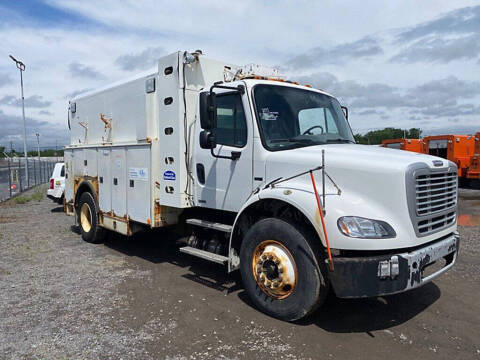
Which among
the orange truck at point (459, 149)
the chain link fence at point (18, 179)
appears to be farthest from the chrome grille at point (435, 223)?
the chain link fence at point (18, 179)

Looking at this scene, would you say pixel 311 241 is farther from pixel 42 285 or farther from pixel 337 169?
pixel 42 285

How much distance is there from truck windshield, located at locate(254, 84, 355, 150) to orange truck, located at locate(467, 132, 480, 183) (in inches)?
642

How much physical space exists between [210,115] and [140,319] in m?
2.44

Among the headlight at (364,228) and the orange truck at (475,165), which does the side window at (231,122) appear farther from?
the orange truck at (475,165)

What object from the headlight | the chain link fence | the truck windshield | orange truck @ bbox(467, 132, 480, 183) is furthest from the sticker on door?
orange truck @ bbox(467, 132, 480, 183)

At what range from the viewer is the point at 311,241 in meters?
4.04

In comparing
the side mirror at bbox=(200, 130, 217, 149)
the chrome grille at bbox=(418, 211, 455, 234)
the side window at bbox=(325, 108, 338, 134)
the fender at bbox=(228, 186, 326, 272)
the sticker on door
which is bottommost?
the chrome grille at bbox=(418, 211, 455, 234)

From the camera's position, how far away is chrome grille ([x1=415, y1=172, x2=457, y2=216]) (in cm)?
394

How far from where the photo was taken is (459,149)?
19.5 meters

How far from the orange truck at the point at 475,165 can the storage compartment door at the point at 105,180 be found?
17.7m

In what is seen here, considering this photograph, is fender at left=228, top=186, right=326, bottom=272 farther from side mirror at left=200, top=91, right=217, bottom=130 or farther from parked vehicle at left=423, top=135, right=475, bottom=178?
parked vehicle at left=423, top=135, right=475, bottom=178

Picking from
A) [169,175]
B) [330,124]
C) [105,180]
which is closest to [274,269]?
[330,124]

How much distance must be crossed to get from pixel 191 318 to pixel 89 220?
181 inches

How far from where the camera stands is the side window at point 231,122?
4918mm
